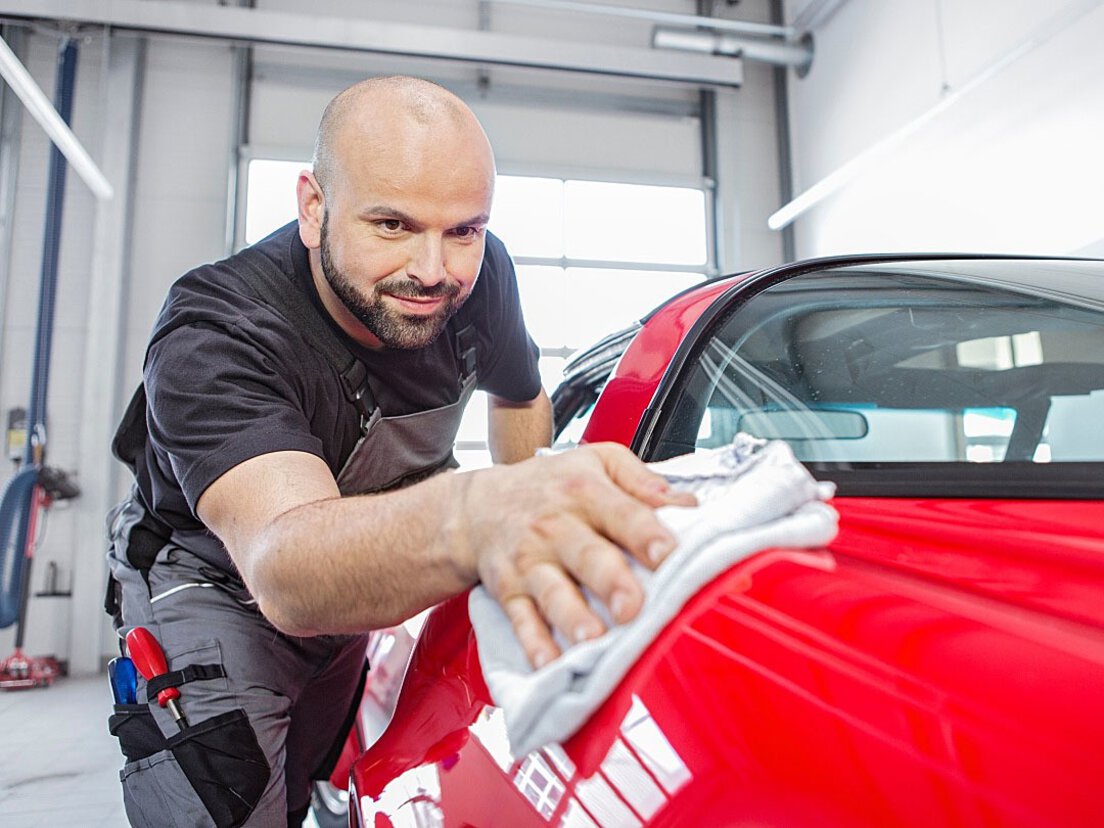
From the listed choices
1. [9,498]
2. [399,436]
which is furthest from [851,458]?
[9,498]

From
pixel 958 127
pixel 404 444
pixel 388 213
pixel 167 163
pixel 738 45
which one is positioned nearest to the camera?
pixel 388 213

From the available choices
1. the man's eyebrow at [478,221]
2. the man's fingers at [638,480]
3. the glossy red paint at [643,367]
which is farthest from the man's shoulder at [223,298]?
the man's fingers at [638,480]

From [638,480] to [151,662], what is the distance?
1.14 m

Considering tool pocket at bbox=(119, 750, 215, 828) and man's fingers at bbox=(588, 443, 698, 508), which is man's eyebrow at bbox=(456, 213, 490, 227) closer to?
man's fingers at bbox=(588, 443, 698, 508)

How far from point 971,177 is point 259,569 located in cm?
584

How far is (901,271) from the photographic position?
1.09m

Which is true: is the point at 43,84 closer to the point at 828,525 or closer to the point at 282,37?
the point at 282,37

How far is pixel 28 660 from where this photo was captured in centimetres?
530

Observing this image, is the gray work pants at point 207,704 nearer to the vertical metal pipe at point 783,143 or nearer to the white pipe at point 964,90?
the white pipe at point 964,90

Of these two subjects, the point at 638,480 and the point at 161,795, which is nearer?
the point at 638,480

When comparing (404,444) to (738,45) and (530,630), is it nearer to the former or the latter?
(530,630)

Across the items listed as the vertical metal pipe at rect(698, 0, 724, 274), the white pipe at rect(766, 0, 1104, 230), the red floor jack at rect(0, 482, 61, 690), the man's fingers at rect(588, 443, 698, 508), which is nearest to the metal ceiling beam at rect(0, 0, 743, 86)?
the vertical metal pipe at rect(698, 0, 724, 274)

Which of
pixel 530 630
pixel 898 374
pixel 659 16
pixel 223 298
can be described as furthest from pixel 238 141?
pixel 530 630

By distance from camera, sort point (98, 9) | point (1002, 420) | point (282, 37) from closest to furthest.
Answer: point (1002, 420), point (98, 9), point (282, 37)
